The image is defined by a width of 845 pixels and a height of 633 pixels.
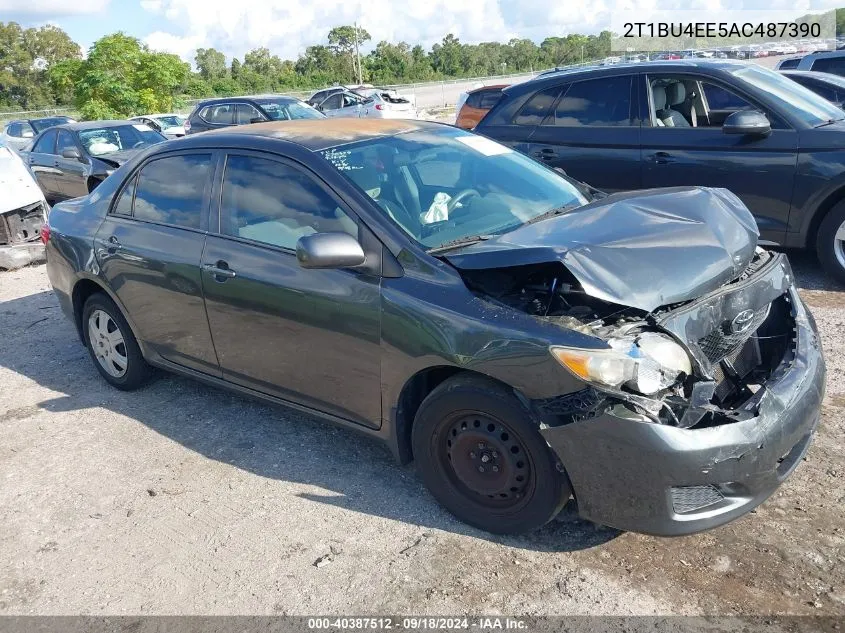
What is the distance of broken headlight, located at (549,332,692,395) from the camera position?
268 cm

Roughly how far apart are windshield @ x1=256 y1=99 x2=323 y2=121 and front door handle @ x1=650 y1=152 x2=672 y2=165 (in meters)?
9.25

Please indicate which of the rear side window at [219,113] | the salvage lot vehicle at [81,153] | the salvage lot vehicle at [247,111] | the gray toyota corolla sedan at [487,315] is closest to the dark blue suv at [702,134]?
the gray toyota corolla sedan at [487,315]

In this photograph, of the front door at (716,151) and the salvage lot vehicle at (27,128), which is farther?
the salvage lot vehicle at (27,128)

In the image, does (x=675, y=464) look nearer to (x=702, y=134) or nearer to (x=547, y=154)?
(x=702, y=134)

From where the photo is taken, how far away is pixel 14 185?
868 centimetres

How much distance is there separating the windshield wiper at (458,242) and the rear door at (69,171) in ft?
32.7

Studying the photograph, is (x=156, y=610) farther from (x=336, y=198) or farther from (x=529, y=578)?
(x=336, y=198)

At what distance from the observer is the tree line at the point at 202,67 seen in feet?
95.2

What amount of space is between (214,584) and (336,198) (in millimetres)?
1793

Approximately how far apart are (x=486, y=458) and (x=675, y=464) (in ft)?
2.56

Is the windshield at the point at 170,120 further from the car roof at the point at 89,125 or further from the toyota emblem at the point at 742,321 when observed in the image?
the toyota emblem at the point at 742,321

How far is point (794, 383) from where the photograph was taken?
9.80 feet

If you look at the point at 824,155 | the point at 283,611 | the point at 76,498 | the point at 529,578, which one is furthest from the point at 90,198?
the point at 824,155

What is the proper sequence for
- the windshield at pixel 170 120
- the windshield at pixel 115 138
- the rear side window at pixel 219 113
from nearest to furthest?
1. the windshield at pixel 115 138
2. the rear side window at pixel 219 113
3. the windshield at pixel 170 120
